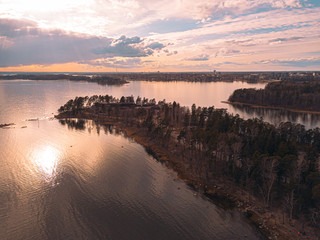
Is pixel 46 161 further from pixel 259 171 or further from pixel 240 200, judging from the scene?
pixel 259 171

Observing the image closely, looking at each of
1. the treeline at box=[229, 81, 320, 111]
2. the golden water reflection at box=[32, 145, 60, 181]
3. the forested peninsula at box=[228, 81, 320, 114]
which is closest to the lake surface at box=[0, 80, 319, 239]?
the golden water reflection at box=[32, 145, 60, 181]

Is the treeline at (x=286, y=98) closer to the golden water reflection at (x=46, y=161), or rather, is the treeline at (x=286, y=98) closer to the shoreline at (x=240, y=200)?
the shoreline at (x=240, y=200)

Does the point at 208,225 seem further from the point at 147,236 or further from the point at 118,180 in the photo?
the point at 118,180

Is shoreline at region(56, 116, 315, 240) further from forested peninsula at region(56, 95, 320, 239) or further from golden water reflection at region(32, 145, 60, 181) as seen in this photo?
golden water reflection at region(32, 145, 60, 181)

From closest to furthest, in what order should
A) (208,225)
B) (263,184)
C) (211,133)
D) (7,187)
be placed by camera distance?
(208,225)
(263,184)
(7,187)
(211,133)

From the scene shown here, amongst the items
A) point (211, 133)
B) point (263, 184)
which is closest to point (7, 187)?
point (211, 133)

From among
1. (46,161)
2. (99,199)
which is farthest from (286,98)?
(46,161)

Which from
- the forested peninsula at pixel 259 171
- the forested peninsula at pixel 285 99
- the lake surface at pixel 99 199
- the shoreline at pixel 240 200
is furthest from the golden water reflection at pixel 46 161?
the forested peninsula at pixel 285 99
